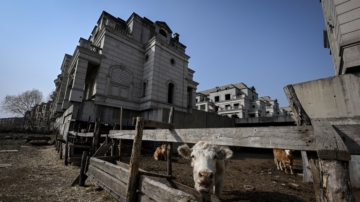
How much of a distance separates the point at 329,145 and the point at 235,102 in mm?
49316

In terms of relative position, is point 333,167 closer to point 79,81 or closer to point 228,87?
point 79,81

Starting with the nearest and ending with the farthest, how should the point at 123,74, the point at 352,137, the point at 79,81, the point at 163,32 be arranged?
the point at 352,137 < the point at 79,81 < the point at 123,74 < the point at 163,32

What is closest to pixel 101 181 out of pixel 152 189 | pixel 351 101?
pixel 152 189

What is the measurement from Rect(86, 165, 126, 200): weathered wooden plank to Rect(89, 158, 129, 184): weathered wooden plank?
0.08 meters

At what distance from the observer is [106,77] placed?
690 inches

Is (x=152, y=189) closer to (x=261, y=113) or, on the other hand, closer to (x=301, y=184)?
(x=301, y=184)

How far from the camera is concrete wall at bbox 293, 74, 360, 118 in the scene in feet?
18.5

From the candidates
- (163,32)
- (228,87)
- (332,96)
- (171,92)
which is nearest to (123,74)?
(171,92)

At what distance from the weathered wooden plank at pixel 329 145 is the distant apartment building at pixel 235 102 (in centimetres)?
4496

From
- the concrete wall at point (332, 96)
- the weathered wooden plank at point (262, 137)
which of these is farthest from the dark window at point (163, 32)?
the weathered wooden plank at point (262, 137)

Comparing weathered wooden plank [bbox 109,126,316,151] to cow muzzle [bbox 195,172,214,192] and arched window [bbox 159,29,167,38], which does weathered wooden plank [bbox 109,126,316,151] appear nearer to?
cow muzzle [bbox 195,172,214,192]

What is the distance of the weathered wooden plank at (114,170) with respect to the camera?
3784 mm

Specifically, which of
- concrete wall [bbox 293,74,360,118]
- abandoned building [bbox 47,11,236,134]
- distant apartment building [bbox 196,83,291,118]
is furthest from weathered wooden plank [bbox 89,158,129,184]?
distant apartment building [bbox 196,83,291,118]

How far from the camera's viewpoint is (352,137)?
1703 millimetres
